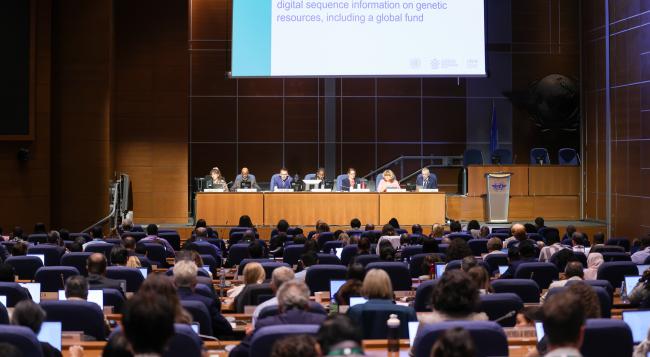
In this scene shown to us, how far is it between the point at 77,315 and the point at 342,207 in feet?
41.6

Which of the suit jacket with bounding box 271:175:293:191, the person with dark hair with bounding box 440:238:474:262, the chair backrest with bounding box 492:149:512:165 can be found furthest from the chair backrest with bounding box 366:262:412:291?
the chair backrest with bounding box 492:149:512:165

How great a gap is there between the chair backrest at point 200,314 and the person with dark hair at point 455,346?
319 centimetres

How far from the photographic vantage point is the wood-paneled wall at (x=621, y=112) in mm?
18391

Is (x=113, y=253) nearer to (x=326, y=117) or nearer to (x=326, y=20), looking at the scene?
(x=326, y=20)

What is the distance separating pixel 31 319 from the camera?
5.03 metres

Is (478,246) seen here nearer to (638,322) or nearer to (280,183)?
(638,322)

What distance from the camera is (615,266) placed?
30.9ft

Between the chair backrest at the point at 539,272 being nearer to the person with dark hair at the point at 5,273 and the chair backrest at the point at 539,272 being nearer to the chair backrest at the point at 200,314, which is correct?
the chair backrest at the point at 200,314

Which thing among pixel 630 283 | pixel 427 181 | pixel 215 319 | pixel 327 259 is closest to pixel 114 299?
pixel 215 319

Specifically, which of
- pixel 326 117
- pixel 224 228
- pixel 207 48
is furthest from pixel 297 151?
pixel 224 228

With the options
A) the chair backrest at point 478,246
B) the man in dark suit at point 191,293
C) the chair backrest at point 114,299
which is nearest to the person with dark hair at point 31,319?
A: the man in dark suit at point 191,293

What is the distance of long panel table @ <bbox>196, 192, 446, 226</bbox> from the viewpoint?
1856 cm

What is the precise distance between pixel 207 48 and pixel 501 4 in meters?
→ 7.43

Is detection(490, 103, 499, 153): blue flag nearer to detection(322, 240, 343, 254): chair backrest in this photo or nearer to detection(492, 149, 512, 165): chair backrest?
detection(492, 149, 512, 165): chair backrest
